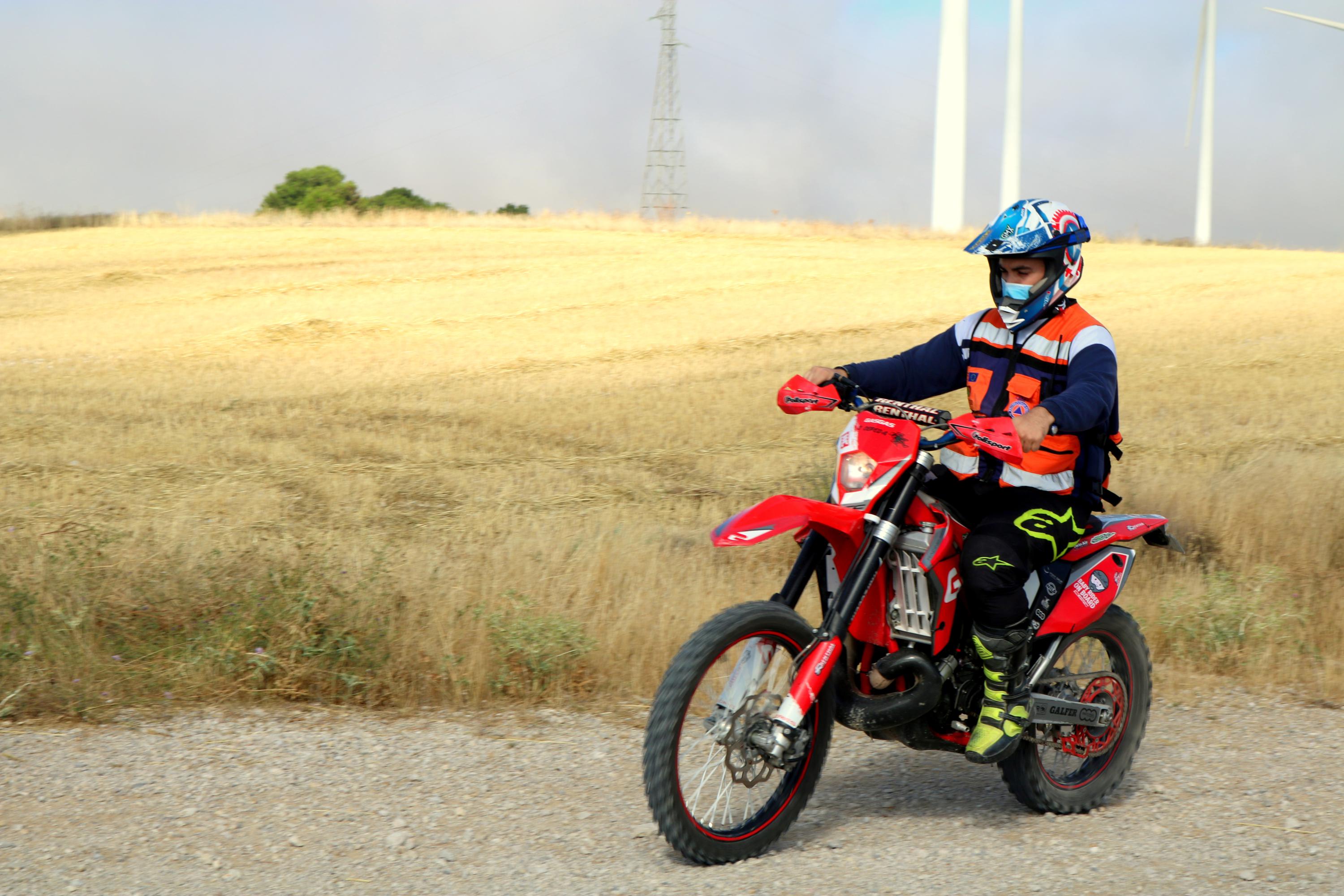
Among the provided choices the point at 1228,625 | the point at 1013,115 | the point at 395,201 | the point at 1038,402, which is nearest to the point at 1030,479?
the point at 1038,402

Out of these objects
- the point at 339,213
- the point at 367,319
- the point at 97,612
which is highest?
the point at 339,213

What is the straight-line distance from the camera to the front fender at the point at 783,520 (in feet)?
13.5

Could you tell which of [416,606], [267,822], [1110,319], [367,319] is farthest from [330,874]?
[1110,319]

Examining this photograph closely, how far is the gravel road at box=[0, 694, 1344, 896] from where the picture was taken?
4051 mm

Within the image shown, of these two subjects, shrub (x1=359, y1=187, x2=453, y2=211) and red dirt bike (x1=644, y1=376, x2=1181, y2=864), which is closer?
red dirt bike (x1=644, y1=376, x2=1181, y2=864)

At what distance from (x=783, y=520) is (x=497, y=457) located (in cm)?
926

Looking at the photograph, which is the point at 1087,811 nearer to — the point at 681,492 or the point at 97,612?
the point at 97,612

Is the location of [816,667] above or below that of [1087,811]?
above

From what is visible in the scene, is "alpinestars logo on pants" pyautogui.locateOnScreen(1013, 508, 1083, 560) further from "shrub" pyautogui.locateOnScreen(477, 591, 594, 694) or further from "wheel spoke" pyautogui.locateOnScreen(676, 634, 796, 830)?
"shrub" pyautogui.locateOnScreen(477, 591, 594, 694)

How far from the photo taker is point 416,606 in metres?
6.54

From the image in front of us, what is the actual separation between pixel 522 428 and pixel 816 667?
36.3 feet

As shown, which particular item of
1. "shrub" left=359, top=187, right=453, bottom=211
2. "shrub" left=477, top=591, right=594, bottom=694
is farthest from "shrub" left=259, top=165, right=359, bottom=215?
"shrub" left=477, top=591, right=594, bottom=694

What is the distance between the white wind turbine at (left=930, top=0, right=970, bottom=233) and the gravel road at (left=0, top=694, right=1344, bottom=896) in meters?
33.5

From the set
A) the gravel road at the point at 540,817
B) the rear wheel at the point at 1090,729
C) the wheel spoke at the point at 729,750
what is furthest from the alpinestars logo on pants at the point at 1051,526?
the gravel road at the point at 540,817
